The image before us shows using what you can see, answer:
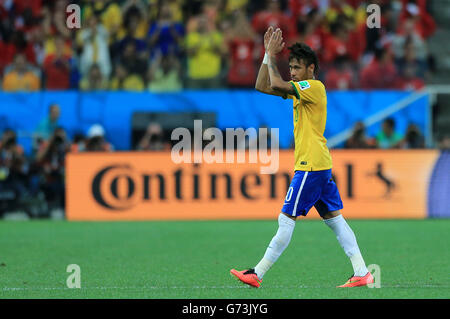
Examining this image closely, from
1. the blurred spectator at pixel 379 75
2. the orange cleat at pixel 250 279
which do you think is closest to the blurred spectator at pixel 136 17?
the blurred spectator at pixel 379 75

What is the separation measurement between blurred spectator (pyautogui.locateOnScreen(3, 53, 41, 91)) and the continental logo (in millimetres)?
3075

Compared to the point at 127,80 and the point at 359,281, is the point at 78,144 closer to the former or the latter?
the point at 127,80

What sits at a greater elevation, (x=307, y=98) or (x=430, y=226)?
(x=307, y=98)

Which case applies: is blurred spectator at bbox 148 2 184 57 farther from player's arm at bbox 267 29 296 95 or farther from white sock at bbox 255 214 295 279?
white sock at bbox 255 214 295 279

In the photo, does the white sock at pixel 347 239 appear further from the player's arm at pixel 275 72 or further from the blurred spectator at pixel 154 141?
the blurred spectator at pixel 154 141

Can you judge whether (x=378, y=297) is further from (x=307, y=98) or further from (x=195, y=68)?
(x=195, y=68)

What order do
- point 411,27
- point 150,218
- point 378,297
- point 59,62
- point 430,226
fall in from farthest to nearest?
point 411,27 < point 59,62 < point 150,218 < point 430,226 < point 378,297

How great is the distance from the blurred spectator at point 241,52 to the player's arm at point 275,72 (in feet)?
34.4

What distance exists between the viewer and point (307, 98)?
7.65 meters

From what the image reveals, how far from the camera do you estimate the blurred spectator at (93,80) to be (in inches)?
707

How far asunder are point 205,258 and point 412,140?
24.4 feet

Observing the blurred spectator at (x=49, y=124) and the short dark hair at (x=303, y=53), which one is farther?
the blurred spectator at (x=49, y=124)

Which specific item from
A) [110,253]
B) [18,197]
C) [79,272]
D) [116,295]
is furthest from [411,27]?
[116,295]

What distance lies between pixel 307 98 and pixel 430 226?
761 centimetres
